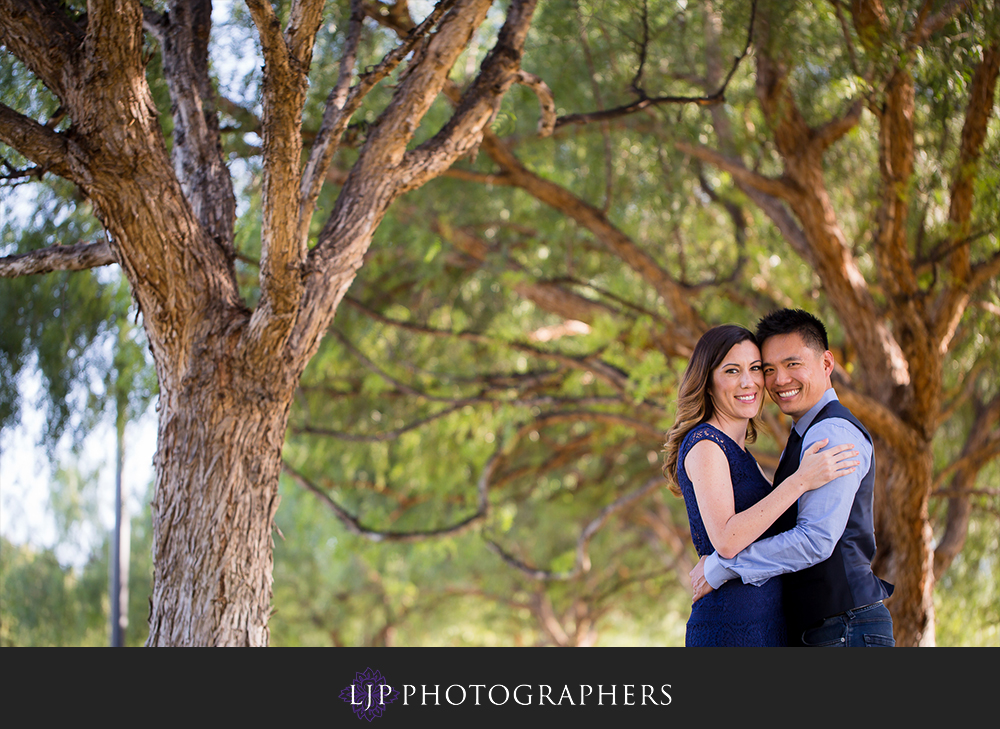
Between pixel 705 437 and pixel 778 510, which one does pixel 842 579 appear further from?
pixel 705 437

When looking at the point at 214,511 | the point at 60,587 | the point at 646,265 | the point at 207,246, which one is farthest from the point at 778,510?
the point at 60,587

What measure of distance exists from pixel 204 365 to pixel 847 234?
5.57 metres

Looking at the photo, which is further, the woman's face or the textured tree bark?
the textured tree bark

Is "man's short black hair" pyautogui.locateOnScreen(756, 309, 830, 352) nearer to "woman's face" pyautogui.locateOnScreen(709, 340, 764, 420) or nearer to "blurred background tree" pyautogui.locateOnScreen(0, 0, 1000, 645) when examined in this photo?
"woman's face" pyautogui.locateOnScreen(709, 340, 764, 420)

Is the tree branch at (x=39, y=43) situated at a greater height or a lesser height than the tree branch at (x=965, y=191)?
lesser

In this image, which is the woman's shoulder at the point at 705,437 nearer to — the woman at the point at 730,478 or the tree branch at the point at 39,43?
the woman at the point at 730,478

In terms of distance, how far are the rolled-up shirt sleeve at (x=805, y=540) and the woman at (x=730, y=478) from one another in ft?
0.13

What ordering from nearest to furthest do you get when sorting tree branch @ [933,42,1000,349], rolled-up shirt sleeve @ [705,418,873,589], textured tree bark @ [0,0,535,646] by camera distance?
rolled-up shirt sleeve @ [705,418,873,589] → textured tree bark @ [0,0,535,646] → tree branch @ [933,42,1000,349]

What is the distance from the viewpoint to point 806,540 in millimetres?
2262

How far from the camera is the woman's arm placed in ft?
7.46

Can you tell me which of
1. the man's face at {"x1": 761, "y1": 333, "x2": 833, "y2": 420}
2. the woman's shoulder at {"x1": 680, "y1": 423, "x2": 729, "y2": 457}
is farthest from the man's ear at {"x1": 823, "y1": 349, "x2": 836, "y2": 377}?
the woman's shoulder at {"x1": 680, "y1": 423, "x2": 729, "y2": 457}

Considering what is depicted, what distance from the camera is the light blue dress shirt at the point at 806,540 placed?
2271 millimetres

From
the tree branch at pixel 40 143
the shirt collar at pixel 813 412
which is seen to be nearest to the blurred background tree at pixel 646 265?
the tree branch at pixel 40 143
